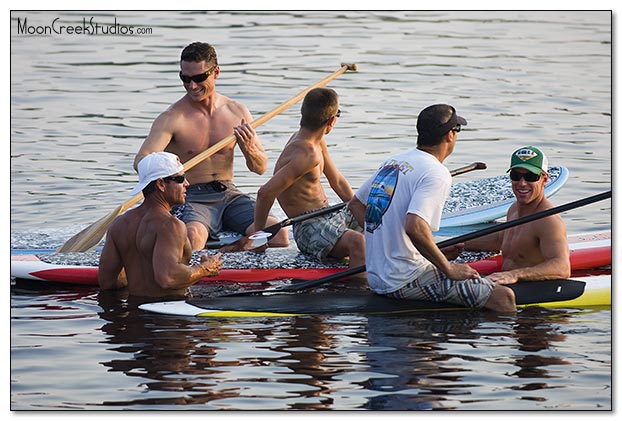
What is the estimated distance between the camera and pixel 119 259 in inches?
315

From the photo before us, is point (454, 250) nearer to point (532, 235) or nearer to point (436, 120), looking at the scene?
point (532, 235)

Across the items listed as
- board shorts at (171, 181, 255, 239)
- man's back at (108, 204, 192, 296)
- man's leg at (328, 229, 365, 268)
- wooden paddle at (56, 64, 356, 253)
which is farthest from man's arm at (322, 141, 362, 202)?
man's back at (108, 204, 192, 296)

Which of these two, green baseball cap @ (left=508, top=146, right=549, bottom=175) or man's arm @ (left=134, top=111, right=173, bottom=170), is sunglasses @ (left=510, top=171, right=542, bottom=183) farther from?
man's arm @ (left=134, top=111, right=173, bottom=170)

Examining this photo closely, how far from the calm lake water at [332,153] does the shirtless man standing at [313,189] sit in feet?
4.01

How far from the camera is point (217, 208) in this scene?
30.9ft

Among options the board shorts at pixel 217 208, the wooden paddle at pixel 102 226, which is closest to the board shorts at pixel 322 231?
the board shorts at pixel 217 208

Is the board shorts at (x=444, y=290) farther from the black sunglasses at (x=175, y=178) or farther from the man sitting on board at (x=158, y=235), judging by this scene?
the black sunglasses at (x=175, y=178)

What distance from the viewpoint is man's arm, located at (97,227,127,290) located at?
311 inches

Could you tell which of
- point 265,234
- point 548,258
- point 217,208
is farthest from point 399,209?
point 217,208

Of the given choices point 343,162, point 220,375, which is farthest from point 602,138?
point 220,375

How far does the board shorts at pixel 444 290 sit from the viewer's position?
7.52 m

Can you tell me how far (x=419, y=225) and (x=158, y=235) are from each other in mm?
1558

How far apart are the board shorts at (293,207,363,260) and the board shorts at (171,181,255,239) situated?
518 millimetres
